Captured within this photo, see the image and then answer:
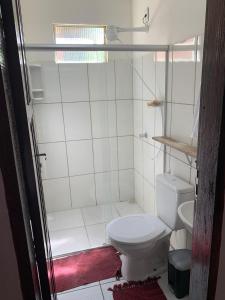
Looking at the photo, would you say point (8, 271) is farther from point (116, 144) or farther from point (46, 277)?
point (116, 144)

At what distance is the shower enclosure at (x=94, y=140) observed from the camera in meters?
2.52

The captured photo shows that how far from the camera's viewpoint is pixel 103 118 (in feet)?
9.27

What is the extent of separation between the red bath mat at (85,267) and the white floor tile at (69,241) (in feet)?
0.32

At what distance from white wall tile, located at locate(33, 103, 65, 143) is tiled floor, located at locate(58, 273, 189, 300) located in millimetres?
1549

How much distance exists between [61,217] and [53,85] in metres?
1.52

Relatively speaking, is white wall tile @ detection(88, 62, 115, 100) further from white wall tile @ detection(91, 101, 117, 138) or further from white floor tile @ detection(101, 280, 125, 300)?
white floor tile @ detection(101, 280, 125, 300)

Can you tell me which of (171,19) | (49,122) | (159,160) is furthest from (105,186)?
(171,19)

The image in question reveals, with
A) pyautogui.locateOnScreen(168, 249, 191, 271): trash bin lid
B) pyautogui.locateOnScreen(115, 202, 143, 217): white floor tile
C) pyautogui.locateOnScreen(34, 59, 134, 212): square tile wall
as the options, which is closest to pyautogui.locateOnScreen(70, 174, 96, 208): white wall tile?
pyautogui.locateOnScreen(34, 59, 134, 212): square tile wall

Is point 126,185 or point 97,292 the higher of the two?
point 126,185

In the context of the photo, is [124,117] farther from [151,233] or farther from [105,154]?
[151,233]

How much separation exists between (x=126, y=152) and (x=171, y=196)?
1.25 m

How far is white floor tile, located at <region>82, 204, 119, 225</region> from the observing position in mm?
2775

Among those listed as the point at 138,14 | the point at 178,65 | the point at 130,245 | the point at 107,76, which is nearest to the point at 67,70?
the point at 107,76

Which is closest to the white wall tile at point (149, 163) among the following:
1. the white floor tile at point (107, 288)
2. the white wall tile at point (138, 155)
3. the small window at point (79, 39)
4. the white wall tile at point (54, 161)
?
the white wall tile at point (138, 155)
